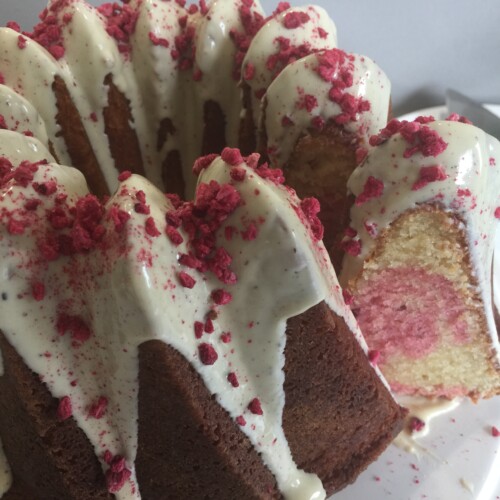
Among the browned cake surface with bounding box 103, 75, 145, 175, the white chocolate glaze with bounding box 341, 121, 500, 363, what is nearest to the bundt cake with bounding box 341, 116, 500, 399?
the white chocolate glaze with bounding box 341, 121, 500, 363

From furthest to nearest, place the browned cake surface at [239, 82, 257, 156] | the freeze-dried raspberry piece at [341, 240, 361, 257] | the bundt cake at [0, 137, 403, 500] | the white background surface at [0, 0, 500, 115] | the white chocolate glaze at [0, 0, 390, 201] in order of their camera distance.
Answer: the white background surface at [0, 0, 500, 115] < the browned cake surface at [239, 82, 257, 156] < the white chocolate glaze at [0, 0, 390, 201] < the freeze-dried raspberry piece at [341, 240, 361, 257] < the bundt cake at [0, 137, 403, 500]

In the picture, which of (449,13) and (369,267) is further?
(449,13)

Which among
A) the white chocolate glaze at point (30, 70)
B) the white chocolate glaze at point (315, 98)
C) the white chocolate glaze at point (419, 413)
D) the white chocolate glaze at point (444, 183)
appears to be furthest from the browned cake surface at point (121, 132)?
the white chocolate glaze at point (419, 413)

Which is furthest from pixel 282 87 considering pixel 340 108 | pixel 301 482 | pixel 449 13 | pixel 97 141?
pixel 449 13

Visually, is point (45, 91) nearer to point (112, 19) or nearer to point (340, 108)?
point (112, 19)

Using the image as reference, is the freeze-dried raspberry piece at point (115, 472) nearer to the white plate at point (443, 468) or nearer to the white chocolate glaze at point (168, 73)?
the white plate at point (443, 468)

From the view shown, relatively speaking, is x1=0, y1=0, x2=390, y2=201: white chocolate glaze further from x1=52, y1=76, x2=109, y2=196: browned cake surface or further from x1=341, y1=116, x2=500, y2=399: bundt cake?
x1=341, y1=116, x2=500, y2=399: bundt cake

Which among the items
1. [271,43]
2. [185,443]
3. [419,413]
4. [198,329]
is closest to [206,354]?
[198,329]

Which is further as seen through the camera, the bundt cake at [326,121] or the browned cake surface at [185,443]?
the bundt cake at [326,121]
